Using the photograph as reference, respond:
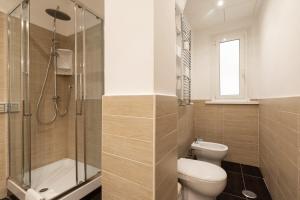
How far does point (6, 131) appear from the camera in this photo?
1.62 meters

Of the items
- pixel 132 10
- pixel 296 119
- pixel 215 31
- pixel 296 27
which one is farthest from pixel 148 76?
pixel 215 31

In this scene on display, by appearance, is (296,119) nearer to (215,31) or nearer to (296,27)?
(296,27)

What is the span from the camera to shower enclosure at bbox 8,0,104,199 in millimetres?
1563

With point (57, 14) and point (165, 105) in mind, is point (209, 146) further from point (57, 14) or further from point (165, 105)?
point (57, 14)

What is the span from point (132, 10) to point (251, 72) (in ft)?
7.64

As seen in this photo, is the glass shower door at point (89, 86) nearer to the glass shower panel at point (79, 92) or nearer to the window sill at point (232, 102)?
the glass shower panel at point (79, 92)

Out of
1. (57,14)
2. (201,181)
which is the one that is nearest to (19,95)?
(57,14)

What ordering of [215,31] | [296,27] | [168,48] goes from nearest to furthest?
[168,48]
[296,27]
[215,31]

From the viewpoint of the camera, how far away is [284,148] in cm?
121

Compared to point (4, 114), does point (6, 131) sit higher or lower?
lower

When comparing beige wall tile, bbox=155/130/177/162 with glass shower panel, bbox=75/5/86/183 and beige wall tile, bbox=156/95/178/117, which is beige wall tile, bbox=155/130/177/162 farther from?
glass shower panel, bbox=75/5/86/183

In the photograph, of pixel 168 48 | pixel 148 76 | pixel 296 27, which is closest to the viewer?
pixel 148 76

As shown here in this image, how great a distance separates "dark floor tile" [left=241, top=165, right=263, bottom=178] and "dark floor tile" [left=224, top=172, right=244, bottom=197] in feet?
0.52

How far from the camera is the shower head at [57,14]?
1.82 metres
